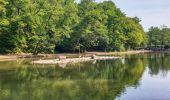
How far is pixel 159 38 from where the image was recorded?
182000 millimetres

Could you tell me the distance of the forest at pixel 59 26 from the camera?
8394 cm

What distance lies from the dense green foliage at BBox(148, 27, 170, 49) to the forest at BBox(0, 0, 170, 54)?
5036 cm

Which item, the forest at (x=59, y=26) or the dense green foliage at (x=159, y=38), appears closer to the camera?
the forest at (x=59, y=26)

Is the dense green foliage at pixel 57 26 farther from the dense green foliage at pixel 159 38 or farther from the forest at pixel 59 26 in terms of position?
the dense green foliage at pixel 159 38

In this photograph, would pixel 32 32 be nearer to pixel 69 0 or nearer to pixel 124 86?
pixel 69 0

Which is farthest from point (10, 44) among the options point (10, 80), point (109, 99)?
point (109, 99)

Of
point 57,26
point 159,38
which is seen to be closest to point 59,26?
point 57,26

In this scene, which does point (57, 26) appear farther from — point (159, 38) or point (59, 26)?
point (159, 38)

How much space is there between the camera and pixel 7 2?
265 ft

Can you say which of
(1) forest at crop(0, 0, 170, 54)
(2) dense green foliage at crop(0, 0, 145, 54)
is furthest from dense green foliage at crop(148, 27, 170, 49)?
(2) dense green foliage at crop(0, 0, 145, 54)

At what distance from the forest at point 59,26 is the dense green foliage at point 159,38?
50.4 metres

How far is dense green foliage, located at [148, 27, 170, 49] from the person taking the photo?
584 ft

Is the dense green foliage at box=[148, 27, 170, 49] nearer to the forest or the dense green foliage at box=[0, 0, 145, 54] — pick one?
the forest

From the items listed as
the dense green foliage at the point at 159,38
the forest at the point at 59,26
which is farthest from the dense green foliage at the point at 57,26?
the dense green foliage at the point at 159,38
